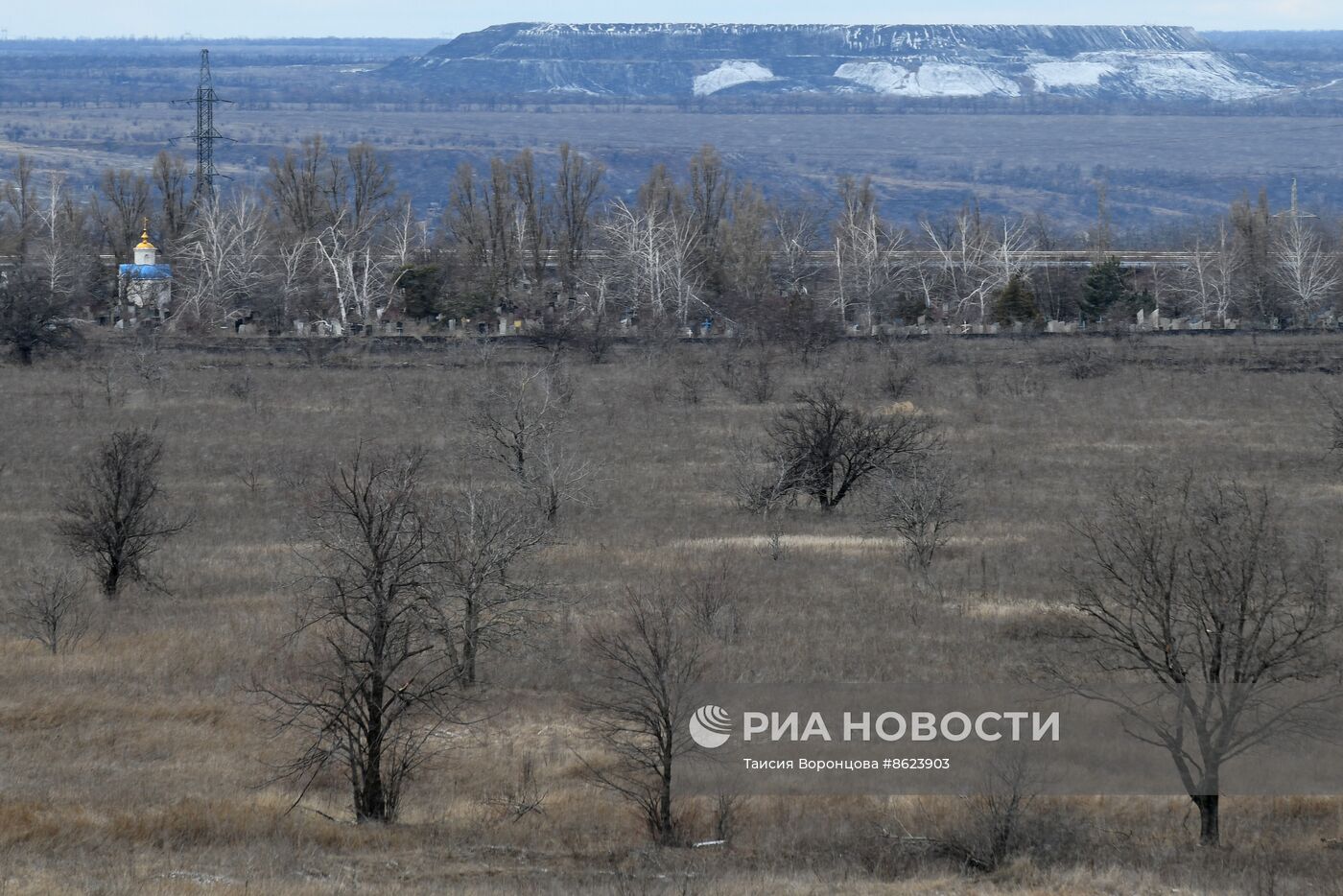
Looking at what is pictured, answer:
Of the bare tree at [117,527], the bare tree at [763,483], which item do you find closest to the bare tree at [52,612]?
the bare tree at [117,527]

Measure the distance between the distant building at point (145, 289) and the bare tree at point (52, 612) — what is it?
37468 mm

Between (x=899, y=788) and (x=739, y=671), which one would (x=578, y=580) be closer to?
(x=739, y=671)

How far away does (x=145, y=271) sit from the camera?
56.3 meters

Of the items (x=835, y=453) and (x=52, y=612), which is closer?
(x=52, y=612)

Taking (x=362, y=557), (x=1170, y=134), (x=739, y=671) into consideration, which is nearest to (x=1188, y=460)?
(x=739, y=671)

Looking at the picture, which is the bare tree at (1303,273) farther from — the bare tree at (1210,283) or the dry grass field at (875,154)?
the dry grass field at (875,154)

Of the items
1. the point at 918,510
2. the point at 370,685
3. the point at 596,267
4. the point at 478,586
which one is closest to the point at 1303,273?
the point at 596,267

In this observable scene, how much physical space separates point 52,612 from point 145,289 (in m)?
41.7

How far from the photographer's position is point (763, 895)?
907cm

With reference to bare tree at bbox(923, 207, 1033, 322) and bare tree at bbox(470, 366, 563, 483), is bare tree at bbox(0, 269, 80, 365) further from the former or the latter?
bare tree at bbox(923, 207, 1033, 322)

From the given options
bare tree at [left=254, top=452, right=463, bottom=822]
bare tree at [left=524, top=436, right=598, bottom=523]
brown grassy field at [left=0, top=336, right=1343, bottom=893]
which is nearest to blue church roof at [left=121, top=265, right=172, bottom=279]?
brown grassy field at [left=0, top=336, right=1343, bottom=893]

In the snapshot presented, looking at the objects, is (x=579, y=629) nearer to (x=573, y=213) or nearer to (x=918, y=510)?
(x=918, y=510)

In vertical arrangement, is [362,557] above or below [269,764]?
above

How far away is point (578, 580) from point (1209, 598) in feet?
29.0
